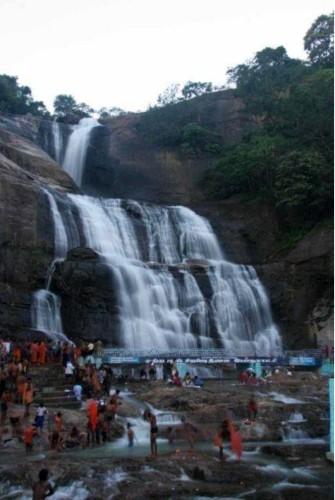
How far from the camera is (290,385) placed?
2244cm

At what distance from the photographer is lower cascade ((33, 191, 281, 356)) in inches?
1142

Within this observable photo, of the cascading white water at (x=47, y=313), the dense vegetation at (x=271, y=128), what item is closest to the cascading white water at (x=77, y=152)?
the dense vegetation at (x=271, y=128)

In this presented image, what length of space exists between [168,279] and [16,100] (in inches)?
1329

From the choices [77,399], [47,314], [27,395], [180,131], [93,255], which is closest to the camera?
[27,395]

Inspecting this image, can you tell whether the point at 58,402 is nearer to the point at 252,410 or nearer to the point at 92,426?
the point at 92,426

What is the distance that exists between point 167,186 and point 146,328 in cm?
2129

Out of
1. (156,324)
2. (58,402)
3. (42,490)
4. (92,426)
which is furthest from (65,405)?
(156,324)

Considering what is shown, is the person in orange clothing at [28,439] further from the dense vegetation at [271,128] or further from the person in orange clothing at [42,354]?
the dense vegetation at [271,128]

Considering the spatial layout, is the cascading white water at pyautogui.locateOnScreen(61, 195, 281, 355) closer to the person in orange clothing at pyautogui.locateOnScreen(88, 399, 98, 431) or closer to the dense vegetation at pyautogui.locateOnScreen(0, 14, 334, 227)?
the dense vegetation at pyautogui.locateOnScreen(0, 14, 334, 227)

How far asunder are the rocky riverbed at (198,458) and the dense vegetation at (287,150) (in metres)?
18.7

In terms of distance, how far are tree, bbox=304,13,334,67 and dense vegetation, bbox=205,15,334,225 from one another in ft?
5.03

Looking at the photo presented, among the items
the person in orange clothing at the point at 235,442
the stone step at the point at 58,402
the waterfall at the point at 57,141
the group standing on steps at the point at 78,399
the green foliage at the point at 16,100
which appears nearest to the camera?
the person in orange clothing at the point at 235,442

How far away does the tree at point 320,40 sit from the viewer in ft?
179

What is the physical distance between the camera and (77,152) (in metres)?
49.2
